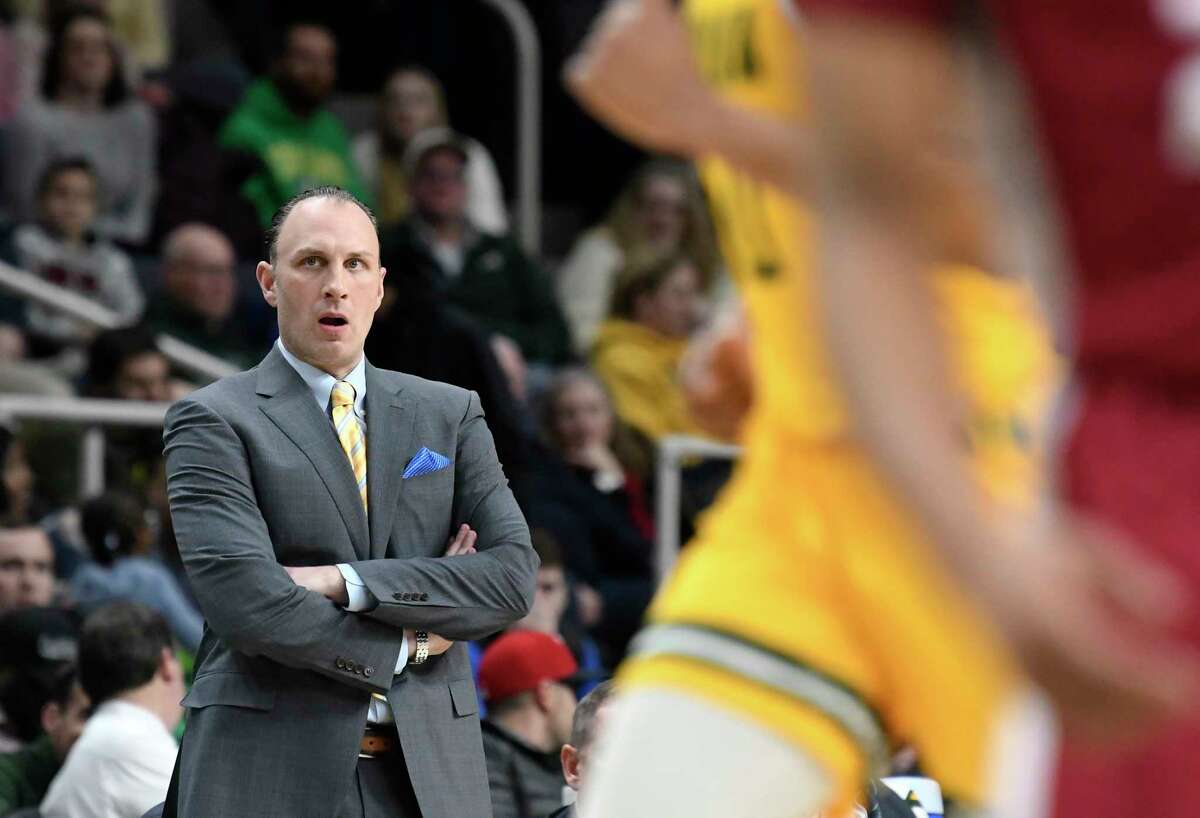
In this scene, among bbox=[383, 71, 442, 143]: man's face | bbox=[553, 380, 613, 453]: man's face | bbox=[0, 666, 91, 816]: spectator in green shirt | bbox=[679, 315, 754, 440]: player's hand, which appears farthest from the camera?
bbox=[383, 71, 442, 143]: man's face

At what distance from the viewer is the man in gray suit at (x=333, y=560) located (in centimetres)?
390

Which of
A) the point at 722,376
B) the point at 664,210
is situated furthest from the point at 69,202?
the point at 722,376

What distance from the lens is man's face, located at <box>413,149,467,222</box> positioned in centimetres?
927

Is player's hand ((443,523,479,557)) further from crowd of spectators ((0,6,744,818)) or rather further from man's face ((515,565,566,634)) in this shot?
man's face ((515,565,566,634))

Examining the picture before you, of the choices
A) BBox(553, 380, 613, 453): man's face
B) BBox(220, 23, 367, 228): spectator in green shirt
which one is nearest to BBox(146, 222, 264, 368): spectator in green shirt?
BBox(220, 23, 367, 228): spectator in green shirt

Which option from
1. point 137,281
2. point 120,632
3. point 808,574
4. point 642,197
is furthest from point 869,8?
point 642,197

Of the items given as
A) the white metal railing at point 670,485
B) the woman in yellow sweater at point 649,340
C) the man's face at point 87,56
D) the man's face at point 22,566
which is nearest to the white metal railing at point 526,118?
the woman in yellow sweater at point 649,340

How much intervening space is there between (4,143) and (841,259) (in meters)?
8.12

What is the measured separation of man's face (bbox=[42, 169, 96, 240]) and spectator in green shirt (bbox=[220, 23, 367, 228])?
908 mm

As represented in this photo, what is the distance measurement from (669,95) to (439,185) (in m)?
6.83

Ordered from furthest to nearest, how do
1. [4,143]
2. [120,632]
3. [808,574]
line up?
[4,143], [120,632], [808,574]

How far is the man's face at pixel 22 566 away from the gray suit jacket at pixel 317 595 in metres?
2.72

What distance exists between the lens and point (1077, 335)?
1827mm

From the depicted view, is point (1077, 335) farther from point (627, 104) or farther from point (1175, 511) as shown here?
point (627, 104)
